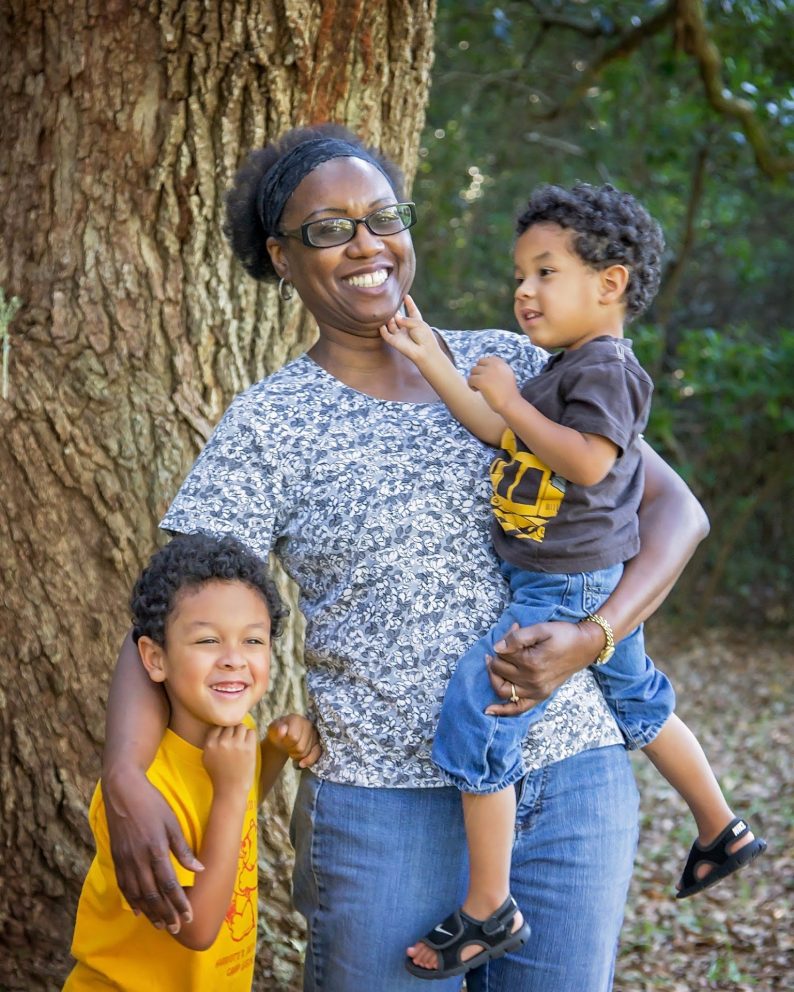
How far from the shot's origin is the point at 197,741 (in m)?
2.37

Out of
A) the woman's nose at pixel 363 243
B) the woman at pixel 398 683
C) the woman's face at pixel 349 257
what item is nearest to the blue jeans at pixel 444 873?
the woman at pixel 398 683

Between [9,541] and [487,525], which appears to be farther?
[9,541]

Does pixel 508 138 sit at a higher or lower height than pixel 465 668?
higher

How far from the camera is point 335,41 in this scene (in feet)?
11.5

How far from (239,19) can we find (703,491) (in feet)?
25.3

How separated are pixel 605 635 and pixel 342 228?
A: 3.20 feet

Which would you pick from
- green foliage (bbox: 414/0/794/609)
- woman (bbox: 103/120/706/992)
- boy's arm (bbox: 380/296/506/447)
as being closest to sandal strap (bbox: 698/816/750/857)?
woman (bbox: 103/120/706/992)

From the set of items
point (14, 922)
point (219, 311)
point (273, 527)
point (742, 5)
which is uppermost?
point (742, 5)

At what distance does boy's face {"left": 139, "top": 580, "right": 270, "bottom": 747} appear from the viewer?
229cm

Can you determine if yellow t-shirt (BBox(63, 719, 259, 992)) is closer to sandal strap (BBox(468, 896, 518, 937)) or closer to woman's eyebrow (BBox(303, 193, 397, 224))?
sandal strap (BBox(468, 896, 518, 937))

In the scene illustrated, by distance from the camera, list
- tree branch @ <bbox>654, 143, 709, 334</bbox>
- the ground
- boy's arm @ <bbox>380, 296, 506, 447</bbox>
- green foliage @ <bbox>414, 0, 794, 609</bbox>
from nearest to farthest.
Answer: boy's arm @ <bbox>380, 296, 506, 447</bbox>, the ground, green foliage @ <bbox>414, 0, 794, 609</bbox>, tree branch @ <bbox>654, 143, 709, 334</bbox>

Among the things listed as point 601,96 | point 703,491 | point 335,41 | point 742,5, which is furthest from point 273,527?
point 703,491

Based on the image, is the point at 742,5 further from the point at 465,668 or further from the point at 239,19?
the point at 465,668

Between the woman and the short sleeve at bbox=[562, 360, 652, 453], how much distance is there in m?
0.21
